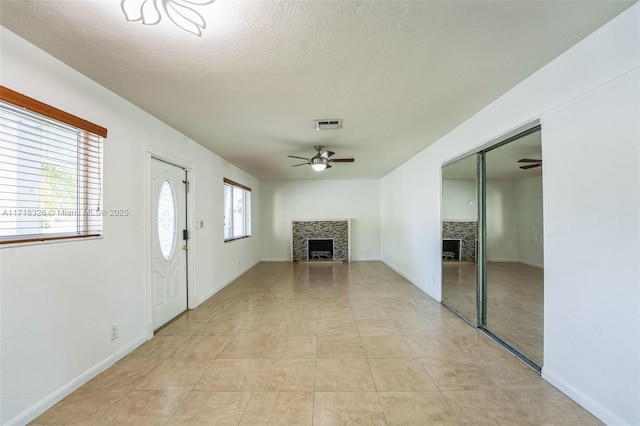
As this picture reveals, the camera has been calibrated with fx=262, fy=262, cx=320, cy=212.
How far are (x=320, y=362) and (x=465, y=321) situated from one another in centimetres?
205

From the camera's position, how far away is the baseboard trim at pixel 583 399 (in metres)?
1.62

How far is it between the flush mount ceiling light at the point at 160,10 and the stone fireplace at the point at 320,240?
257 inches

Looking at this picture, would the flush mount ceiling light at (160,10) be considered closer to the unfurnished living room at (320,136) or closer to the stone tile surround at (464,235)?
the unfurnished living room at (320,136)

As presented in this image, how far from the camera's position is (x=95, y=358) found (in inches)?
87.0

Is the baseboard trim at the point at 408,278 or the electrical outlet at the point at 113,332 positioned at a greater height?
the electrical outlet at the point at 113,332

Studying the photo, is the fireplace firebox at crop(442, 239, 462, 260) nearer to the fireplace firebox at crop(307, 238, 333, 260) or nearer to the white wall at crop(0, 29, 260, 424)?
the white wall at crop(0, 29, 260, 424)

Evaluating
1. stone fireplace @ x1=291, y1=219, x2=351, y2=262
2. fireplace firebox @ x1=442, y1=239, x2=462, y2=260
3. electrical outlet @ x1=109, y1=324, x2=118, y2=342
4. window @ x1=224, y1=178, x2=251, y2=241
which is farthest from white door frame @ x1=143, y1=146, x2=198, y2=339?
stone fireplace @ x1=291, y1=219, x2=351, y2=262

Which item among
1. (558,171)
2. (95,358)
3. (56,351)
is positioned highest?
(558,171)

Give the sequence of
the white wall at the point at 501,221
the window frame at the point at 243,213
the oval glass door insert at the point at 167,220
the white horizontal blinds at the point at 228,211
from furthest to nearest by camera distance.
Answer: the white horizontal blinds at the point at 228,211, the window frame at the point at 243,213, the oval glass door insert at the point at 167,220, the white wall at the point at 501,221

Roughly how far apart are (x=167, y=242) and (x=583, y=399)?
4151 millimetres

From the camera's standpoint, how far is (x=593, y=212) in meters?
1.72

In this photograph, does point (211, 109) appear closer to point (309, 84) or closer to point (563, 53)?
point (309, 84)

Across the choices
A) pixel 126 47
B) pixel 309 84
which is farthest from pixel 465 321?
pixel 126 47

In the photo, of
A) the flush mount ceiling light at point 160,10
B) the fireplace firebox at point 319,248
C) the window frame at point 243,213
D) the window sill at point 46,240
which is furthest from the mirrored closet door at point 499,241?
the fireplace firebox at point 319,248
